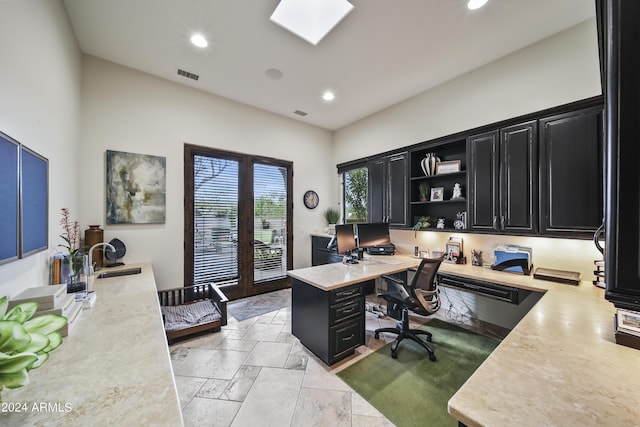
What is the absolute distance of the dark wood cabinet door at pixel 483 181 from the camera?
2896 millimetres

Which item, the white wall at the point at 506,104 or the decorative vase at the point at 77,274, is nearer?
the decorative vase at the point at 77,274

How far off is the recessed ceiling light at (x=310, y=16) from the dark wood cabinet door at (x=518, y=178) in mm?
2303

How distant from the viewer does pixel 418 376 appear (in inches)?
89.3

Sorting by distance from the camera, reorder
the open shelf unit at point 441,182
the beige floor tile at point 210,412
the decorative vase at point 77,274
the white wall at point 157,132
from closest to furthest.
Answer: the beige floor tile at point 210,412 → the decorative vase at point 77,274 → the white wall at point 157,132 → the open shelf unit at point 441,182

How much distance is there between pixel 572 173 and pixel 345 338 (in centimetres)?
283

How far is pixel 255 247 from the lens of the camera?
4457 millimetres

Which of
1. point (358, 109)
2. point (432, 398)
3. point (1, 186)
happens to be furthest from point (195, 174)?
point (432, 398)

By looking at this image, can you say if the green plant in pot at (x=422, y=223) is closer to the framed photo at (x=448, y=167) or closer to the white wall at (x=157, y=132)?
the framed photo at (x=448, y=167)

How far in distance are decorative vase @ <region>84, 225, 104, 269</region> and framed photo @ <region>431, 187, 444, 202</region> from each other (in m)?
4.56

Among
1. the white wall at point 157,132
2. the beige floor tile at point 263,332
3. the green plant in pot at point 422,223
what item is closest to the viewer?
the beige floor tile at point 263,332

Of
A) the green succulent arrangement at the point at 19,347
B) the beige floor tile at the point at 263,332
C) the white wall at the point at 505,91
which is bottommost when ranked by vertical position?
the beige floor tile at the point at 263,332

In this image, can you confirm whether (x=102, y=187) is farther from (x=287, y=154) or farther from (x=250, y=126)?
(x=287, y=154)

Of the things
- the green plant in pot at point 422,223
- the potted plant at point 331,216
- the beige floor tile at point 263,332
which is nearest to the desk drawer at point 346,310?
the beige floor tile at point 263,332

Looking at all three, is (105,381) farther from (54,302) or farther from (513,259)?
(513,259)
